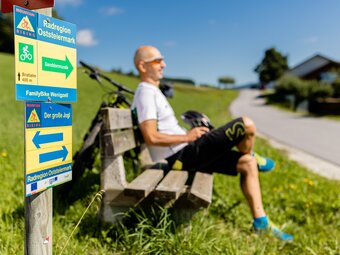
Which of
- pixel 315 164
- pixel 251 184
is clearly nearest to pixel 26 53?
pixel 251 184

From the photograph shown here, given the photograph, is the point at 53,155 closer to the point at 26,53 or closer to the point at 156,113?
the point at 26,53

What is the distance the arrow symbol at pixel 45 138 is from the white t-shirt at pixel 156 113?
134 centimetres

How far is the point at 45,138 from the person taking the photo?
1434mm

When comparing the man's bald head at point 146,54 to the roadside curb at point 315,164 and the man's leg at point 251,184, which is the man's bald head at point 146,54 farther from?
the roadside curb at point 315,164

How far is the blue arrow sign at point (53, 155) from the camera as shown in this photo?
1424mm

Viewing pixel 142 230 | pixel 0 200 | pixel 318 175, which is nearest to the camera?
pixel 142 230

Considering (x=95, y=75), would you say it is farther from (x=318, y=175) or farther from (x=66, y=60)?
(x=318, y=175)

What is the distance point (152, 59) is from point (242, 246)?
185 centimetres

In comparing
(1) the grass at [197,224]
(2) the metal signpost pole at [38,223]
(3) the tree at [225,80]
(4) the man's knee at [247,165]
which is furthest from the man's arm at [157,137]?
(3) the tree at [225,80]

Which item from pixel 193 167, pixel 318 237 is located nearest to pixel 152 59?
pixel 193 167

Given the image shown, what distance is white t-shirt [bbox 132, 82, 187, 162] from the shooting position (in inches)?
112

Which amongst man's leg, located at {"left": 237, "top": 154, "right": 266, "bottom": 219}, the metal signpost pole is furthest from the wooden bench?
the metal signpost pole

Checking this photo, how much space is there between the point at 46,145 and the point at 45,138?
0.03 metres

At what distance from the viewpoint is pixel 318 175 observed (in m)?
5.05
